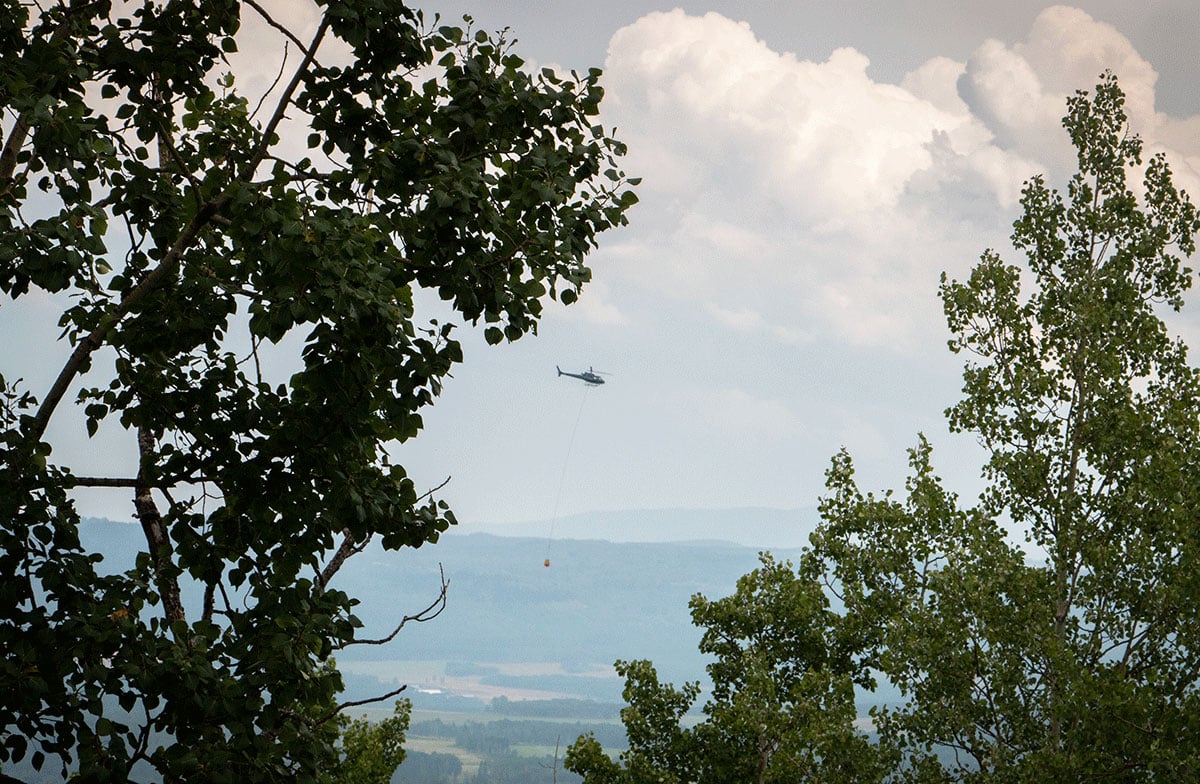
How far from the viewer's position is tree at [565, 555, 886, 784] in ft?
59.2

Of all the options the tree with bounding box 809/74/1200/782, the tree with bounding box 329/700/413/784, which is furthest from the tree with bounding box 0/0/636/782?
the tree with bounding box 329/700/413/784

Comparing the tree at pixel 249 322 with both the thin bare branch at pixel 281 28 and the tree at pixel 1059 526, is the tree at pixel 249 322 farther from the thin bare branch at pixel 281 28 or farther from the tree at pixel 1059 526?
the tree at pixel 1059 526

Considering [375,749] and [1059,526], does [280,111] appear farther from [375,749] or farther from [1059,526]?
[375,749]

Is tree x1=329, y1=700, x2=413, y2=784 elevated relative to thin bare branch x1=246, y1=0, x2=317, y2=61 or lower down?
lower down

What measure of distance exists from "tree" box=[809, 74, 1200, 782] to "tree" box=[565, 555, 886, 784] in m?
1.39

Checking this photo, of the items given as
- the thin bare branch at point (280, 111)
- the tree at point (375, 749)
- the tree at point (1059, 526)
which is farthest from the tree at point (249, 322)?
the tree at point (375, 749)

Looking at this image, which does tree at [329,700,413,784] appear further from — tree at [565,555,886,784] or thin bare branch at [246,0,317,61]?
thin bare branch at [246,0,317,61]

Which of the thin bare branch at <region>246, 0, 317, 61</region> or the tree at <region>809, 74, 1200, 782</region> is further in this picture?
the tree at <region>809, 74, 1200, 782</region>

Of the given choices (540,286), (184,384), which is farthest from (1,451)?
(540,286)

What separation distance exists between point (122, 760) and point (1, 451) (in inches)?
62.7

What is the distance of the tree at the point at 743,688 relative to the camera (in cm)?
1805

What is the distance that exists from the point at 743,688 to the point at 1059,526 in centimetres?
617

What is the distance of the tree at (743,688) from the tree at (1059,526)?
1.39m

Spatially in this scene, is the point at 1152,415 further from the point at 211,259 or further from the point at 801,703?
the point at 211,259
